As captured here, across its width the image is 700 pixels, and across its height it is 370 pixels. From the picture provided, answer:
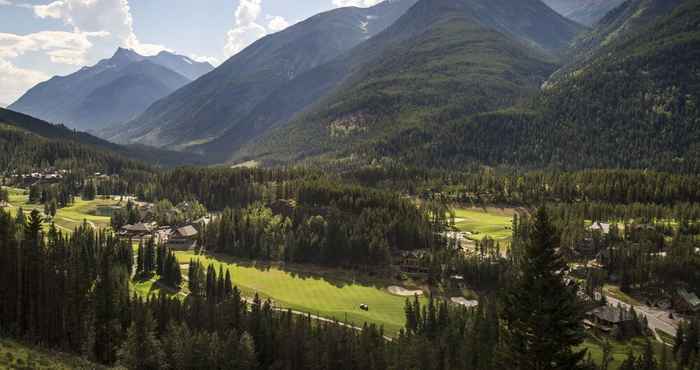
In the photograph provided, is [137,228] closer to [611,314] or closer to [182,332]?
[182,332]

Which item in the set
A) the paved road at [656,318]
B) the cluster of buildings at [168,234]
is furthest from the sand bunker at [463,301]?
the cluster of buildings at [168,234]

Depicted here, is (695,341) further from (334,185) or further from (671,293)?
(334,185)

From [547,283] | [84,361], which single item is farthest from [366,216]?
[547,283]

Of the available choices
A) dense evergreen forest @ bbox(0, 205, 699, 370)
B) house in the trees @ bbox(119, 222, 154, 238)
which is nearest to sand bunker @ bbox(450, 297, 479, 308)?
dense evergreen forest @ bbox(0, 205, 699, 370)

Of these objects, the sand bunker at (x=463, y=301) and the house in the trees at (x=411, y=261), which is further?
the house in the trees at (x=411, y=261)

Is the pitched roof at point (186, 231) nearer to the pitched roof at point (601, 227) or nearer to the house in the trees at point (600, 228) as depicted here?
the house in the trees at point (600, 228)

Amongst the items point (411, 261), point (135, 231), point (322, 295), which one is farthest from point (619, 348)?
point (135, 231)
